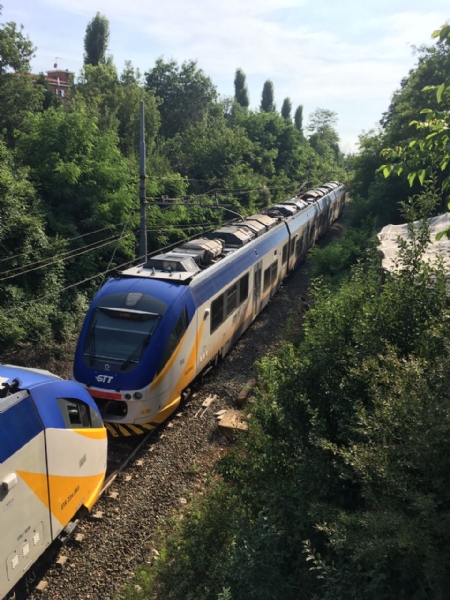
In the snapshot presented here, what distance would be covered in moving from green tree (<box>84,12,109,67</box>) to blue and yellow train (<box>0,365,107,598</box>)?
42125 millimetres

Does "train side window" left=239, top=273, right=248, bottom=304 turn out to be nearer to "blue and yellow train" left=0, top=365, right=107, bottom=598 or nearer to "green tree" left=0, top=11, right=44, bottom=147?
"blue and yellow train" left=0, top=365, right=107, bottom=598

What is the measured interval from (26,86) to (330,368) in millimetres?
26719

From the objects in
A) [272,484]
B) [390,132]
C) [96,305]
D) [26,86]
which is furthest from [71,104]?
[272,484]

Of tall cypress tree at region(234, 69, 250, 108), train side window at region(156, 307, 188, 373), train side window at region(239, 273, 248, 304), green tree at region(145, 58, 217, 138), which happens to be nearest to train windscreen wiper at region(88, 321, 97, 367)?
train side window at region(156, 307, 188, 373)

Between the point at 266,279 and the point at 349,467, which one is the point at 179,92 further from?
the point at 349,467

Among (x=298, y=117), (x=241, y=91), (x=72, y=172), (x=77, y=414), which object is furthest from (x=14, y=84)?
(x=298, y=117)

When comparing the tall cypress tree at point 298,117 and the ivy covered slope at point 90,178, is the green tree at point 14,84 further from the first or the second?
the tall cypress tree at point 298,117

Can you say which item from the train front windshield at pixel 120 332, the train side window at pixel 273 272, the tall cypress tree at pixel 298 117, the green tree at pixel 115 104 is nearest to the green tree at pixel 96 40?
the green tree at pixel 115 104

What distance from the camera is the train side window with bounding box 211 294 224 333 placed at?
10.9m

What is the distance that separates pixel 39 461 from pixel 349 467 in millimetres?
3460

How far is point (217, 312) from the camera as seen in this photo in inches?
440

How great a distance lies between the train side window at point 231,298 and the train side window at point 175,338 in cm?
255

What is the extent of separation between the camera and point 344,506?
484cm

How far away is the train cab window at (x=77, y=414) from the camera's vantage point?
19.6 feet
